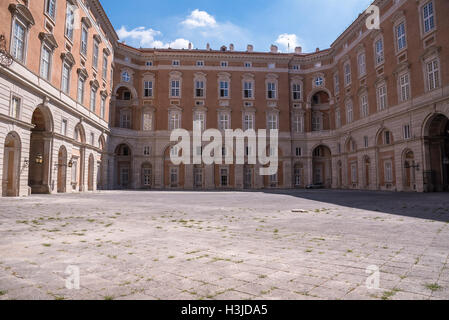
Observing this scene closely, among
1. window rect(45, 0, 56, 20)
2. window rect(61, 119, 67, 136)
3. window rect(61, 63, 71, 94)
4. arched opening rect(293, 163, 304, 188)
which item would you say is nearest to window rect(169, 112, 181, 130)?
arched opening rect(293, 163, 304, 188)

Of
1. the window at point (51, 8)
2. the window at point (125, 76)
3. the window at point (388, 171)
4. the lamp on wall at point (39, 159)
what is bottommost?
the window at point (388, 171)

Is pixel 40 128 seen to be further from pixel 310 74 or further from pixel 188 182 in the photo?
pixel 310 74

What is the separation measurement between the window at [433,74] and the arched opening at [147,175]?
32.2m

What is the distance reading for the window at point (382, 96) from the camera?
3030 centimetres

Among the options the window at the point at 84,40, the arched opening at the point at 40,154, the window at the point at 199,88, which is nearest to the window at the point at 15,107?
the arched opening at the point at 40,154

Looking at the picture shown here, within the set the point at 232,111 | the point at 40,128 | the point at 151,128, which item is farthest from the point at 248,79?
the point at 40,128

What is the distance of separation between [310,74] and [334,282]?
4376 centimetres

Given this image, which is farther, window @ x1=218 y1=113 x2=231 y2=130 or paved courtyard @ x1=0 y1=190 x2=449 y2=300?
window @ x1=218 y1=113 x2=231 y2=130

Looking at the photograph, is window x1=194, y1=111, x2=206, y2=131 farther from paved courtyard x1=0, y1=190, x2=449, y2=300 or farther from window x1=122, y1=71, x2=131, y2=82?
paved courtyard x1=0, y1=190, x2=449, y2=300

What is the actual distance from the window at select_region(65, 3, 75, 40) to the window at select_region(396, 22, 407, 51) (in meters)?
28.8

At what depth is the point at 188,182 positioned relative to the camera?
4084 cm

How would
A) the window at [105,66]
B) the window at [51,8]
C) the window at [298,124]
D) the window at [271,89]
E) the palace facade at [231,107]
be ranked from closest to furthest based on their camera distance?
the window at [51,8] → the palace facade at [231,107] → the window at [105,66] → the window at [271,89] → the window at [298,124]

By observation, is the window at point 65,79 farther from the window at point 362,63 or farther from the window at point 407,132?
the window at point 362,63

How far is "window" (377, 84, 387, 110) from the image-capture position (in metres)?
30.3
